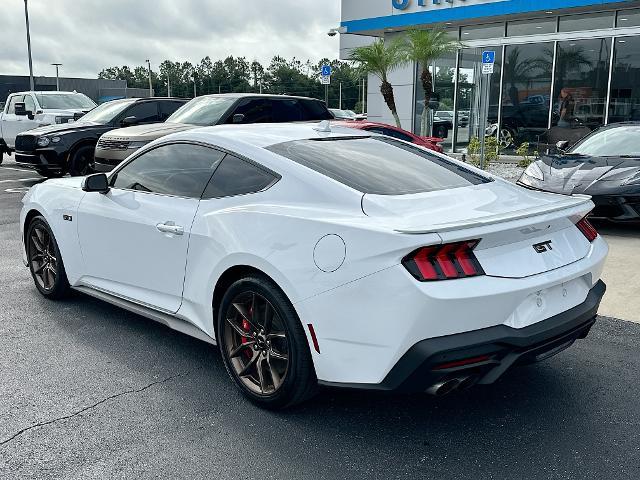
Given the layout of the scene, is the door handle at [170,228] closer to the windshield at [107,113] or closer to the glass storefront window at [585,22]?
the windshield at [107,113]

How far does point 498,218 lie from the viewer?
117 inches

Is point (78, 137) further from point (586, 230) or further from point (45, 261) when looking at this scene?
point (586, 230)

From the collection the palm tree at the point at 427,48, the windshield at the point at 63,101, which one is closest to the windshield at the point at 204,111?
the windshield at the point at 63,101

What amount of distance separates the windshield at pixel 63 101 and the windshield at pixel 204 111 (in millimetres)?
6685

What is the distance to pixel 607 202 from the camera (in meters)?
7.79

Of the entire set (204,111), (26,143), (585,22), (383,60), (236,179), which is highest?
(585,22)

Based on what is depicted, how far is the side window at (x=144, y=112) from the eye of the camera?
42.4 feet

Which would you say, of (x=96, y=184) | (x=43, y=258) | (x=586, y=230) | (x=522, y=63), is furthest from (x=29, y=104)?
(x=586, y=230)

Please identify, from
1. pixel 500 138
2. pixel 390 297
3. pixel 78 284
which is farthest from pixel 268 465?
pixel 500 138

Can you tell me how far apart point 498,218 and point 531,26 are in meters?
16.8

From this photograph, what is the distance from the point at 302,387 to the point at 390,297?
0.76 metres

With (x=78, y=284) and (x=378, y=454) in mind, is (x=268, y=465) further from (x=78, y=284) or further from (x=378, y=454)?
(x=78, y=284)

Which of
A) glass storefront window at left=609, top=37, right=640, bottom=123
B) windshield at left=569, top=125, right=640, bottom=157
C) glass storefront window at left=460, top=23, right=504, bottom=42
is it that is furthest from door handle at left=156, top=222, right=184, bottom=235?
glass storefront window at left=460, top=23, right=504, bottom=42

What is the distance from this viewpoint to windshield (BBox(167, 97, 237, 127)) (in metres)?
10.2
